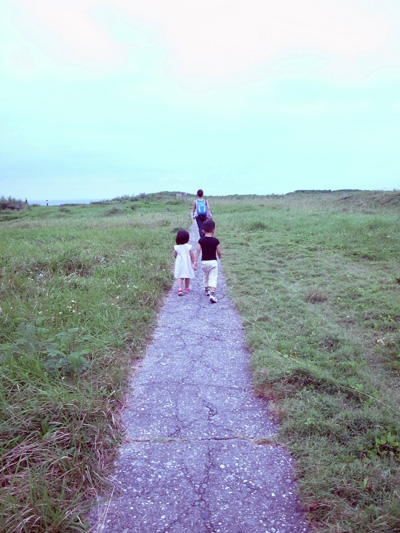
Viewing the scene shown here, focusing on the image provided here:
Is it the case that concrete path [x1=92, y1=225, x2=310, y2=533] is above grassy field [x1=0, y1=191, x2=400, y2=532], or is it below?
below

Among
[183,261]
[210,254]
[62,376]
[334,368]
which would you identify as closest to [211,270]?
[210,254]

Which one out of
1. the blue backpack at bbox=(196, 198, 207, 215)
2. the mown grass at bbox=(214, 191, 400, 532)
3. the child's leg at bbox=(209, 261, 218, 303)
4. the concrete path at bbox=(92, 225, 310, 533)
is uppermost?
the blue backpack at bbox=(196, 198, 207, 215)

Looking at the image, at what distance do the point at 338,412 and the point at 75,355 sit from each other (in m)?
2.42

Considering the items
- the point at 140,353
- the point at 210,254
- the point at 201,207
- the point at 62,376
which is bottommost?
the point at 140,353

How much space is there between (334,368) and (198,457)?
1696 millimetres

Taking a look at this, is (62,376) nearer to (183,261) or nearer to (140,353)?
(140,353)

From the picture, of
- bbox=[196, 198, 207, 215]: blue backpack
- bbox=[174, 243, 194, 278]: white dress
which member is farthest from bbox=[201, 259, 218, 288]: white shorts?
bbox=[196, 198, 207, 215]: blue backpack

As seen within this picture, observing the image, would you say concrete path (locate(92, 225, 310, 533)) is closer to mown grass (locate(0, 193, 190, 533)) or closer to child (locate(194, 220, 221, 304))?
mown grass (locate(0, 193, 190, 533))

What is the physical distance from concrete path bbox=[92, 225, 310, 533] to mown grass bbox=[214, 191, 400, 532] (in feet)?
0.56

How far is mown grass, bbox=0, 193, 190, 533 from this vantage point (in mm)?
2059

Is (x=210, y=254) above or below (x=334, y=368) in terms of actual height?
above

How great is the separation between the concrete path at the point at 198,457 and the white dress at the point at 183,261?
2.27 metres

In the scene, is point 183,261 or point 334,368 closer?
point 334,368

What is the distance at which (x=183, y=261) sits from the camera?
20.0 ft
